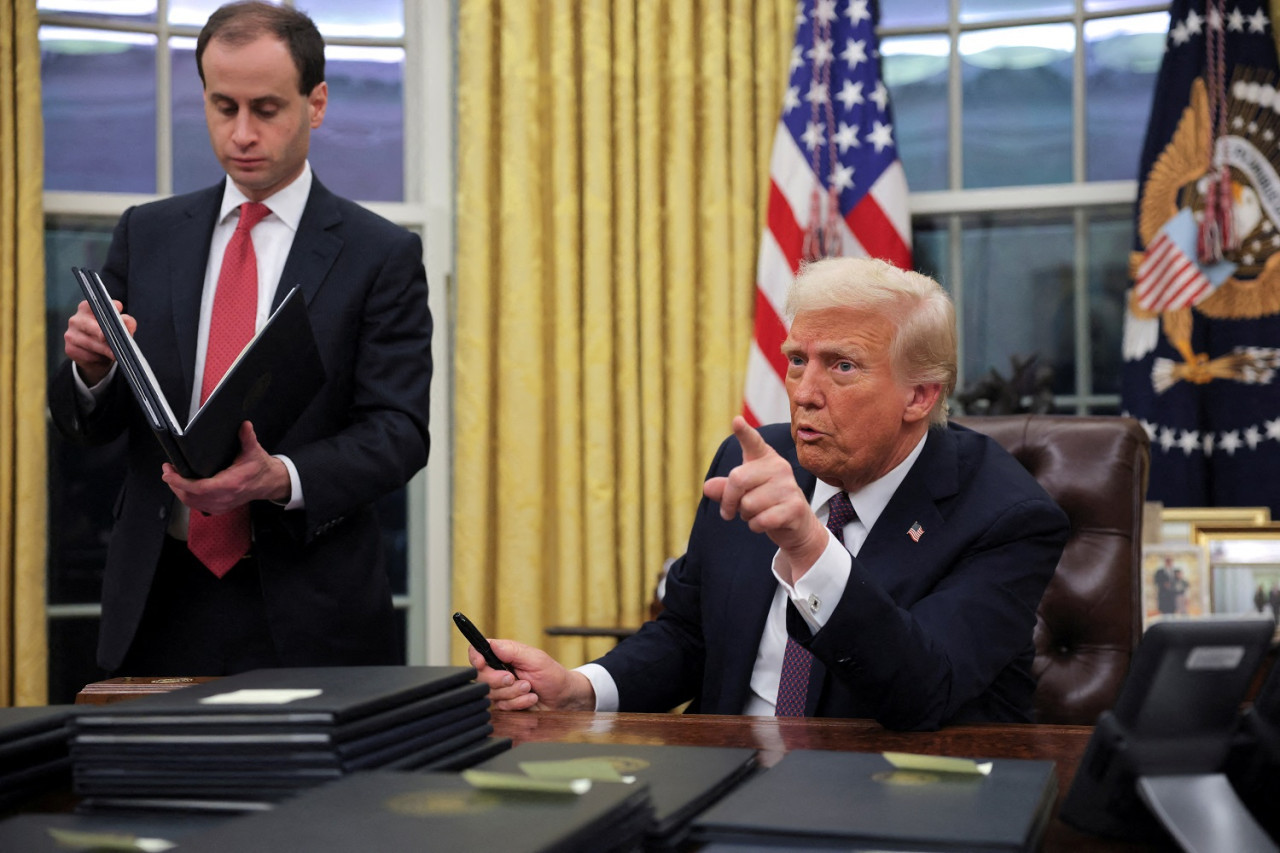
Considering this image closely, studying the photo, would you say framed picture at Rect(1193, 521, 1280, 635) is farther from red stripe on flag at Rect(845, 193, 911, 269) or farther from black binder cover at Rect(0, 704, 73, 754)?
black binder cover at Rect(0, 704, 73, 754)

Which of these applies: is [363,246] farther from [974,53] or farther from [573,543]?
[974,53]

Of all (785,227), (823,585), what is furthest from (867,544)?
(785,227)

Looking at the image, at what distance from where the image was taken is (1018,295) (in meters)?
3.72

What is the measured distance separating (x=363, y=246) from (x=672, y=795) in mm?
1352

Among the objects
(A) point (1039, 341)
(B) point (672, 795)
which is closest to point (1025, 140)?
(A) point (1039, 341)

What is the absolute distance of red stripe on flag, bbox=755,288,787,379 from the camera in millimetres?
3420

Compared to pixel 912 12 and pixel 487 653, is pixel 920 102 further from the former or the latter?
pixel 487 653

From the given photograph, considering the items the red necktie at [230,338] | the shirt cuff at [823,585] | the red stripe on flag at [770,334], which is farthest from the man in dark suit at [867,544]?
the red stripe on flag at [770,334]

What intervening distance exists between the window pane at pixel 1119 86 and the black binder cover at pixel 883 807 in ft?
9.71

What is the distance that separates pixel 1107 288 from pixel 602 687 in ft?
7.94

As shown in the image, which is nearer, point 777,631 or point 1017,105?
point 777,631

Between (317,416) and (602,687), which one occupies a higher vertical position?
(317,416)

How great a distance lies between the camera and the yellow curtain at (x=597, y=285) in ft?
11.7

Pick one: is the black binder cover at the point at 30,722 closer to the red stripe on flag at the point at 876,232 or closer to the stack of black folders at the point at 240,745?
the stack of black folders at the point at 240,745
